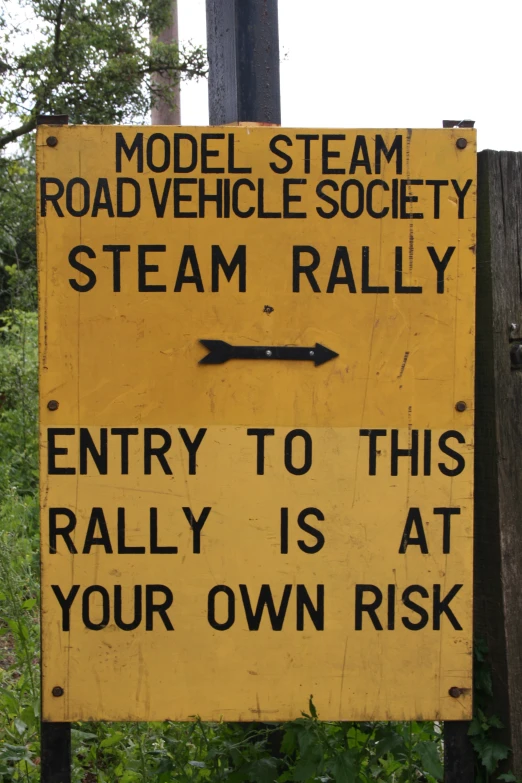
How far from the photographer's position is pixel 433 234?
2.08 meters

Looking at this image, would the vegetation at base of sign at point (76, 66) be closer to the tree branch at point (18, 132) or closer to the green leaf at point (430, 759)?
the tree branch at point (18, 132)

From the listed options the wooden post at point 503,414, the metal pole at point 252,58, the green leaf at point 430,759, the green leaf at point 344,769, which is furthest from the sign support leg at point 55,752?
the metal pole at point 252,58

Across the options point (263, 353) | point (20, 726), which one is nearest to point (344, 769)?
point (263, 353)

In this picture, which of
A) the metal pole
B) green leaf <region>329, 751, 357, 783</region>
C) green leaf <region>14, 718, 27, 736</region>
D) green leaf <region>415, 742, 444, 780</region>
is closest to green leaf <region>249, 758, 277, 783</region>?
green leaf <region>329, 751, 357, 783</region>

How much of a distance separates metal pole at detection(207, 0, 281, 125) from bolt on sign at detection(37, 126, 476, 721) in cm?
33

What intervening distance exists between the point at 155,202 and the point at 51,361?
485mm

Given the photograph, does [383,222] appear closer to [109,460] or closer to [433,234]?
[433,234]

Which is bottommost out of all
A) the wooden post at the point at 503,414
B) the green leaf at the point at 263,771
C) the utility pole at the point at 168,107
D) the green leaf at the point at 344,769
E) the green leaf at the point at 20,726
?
the green leaf at the point at 20,726

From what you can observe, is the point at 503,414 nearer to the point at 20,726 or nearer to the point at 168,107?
the point at 20,726

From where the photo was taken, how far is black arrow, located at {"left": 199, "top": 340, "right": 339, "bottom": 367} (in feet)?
6.78

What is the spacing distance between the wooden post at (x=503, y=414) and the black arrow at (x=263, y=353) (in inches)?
19.6

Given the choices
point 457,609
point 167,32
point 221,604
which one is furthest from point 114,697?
point 167,32

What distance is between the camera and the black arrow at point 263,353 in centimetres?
207

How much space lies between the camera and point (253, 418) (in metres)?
2.08
